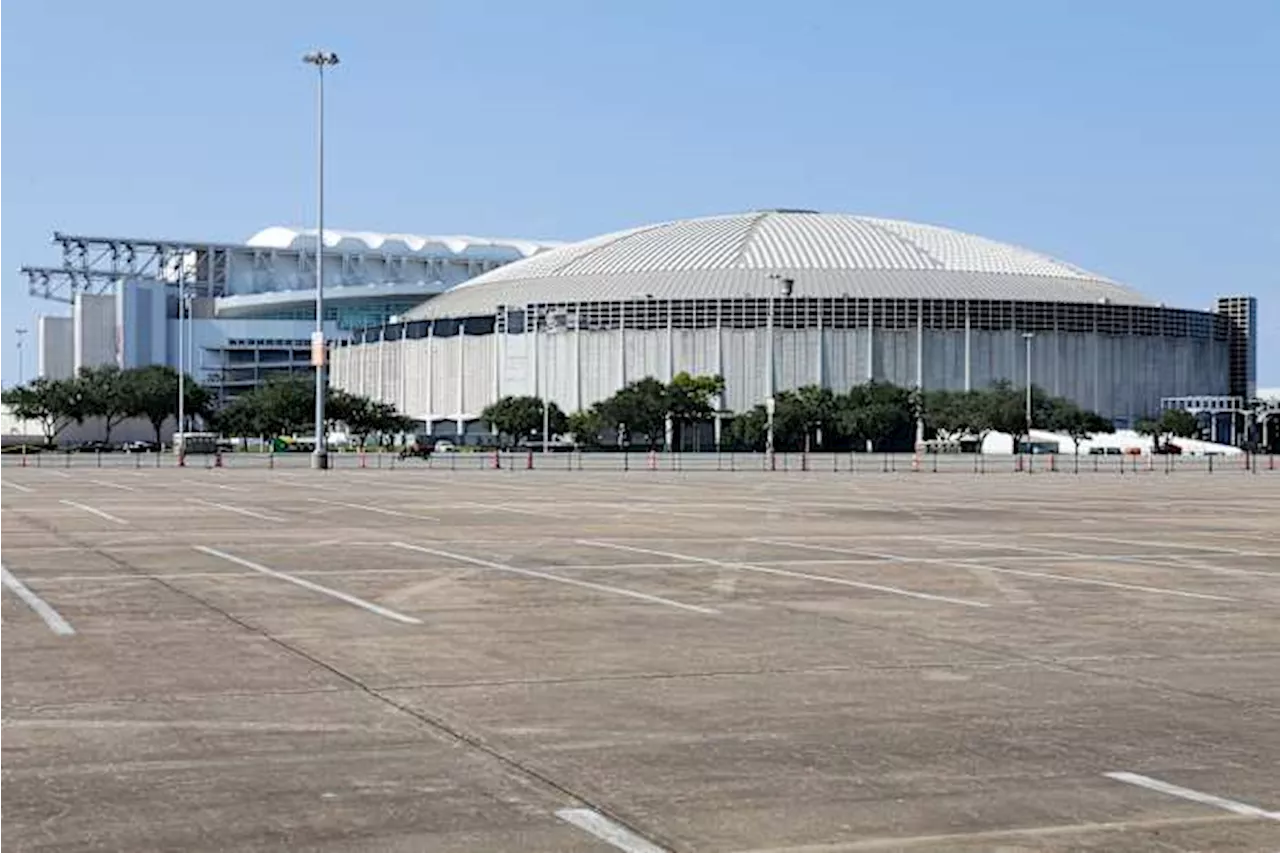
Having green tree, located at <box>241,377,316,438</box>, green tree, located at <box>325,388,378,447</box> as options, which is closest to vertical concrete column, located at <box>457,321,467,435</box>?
green tree, located at <box>325,388,378,447</box>

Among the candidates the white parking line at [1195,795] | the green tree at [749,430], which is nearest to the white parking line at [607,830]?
the white parking line at [1195,795]

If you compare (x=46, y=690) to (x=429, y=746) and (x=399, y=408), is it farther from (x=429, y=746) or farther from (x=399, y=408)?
(x=399, y=408)

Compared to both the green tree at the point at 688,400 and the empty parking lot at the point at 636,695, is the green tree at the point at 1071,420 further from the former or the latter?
the empty parking lot at the point at 636,695

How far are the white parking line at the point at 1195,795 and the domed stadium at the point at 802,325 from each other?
152194 millimetres

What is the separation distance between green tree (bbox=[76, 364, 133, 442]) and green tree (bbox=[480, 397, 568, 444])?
32.0 metres

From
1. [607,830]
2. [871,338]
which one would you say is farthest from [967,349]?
[607,830]

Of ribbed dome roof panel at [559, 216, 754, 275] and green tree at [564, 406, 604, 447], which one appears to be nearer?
green tree at [564, 406, 604, 447]

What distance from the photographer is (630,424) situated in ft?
500

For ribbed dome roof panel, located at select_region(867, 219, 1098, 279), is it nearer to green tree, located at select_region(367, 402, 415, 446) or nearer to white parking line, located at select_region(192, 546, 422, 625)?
green tree, located at select_region(367, 402, 415, 446)

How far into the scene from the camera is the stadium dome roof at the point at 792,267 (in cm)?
17038

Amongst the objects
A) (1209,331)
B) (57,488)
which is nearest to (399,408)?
(1209,331)

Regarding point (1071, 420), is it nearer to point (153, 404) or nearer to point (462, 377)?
point (462, 377)

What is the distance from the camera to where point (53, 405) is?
150 m

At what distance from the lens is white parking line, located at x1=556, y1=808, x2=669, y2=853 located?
7.33m
